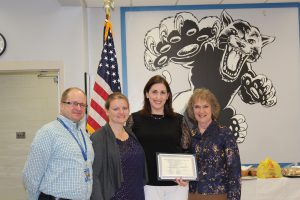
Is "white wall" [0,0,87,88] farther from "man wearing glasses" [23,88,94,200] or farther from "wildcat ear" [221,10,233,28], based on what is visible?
"man wearing glasses" [23,88,94,200]

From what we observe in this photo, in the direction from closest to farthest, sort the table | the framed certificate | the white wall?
the framed certificate
the table
the white wall

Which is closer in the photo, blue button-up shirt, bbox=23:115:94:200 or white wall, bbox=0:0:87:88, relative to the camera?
blue button-up shirt, bbox=23:115:94:200

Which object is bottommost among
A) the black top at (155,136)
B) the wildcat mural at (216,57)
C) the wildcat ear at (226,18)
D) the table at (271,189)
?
the table at (271,189)

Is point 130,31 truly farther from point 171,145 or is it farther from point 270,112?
point 171,145

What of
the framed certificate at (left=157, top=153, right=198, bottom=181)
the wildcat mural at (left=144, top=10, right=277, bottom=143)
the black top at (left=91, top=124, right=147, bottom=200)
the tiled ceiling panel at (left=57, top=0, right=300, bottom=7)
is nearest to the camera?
the black top at (left=91, top=124, right=147, bottom=200)

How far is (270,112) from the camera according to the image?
5117 millimetres

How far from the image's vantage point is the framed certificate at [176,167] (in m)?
2.67

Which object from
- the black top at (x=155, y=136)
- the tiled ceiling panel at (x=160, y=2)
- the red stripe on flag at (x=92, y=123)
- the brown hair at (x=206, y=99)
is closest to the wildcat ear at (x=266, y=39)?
the tiled ceiling panel at (x=160, y=2)

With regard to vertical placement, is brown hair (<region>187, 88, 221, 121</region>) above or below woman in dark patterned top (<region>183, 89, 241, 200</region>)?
above

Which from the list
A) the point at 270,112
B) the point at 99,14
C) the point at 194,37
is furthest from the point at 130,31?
the point at 270,112

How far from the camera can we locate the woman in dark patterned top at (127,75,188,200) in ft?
8.93

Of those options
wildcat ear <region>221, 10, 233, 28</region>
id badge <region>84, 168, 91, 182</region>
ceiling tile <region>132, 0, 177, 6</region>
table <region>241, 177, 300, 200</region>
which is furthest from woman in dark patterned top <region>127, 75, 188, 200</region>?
wildcat ear <region>221, 10, 233, 28</region>

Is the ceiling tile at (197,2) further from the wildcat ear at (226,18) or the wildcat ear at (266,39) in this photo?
the wildcat ear at (266,39)

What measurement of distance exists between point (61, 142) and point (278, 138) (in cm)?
356
